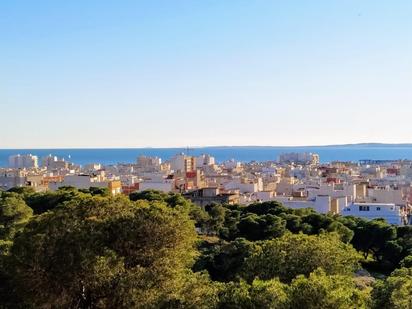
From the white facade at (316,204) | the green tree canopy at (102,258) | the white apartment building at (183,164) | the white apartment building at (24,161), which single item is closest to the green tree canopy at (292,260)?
the green tree canopy at (102,258)

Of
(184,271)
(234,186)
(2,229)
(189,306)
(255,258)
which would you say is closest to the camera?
(189,306)

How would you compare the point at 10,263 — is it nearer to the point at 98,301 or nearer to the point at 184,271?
the point at 98,301

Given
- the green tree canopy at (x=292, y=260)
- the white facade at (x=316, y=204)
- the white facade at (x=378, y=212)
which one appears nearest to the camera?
the green tree canopy at (x=292, y=260)

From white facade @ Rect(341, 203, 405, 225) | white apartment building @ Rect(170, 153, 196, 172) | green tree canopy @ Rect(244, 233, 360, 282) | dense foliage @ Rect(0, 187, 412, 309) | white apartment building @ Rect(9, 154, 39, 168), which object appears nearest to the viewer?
dense foliage @ Rect(0, 187, 412, 309)

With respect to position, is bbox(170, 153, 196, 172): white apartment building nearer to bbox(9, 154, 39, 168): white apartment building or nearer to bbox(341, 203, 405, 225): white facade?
bbox(9, 154, 39, 168): white apartment building

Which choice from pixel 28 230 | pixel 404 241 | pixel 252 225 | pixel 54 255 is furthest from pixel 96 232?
pixel 404 241

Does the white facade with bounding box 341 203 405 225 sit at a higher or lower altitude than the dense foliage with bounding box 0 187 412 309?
lower

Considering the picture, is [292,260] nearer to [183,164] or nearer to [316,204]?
[316,204]

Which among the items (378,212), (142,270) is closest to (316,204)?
(378,212)

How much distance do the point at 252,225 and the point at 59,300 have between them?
627 inches

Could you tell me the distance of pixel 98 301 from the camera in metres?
12.4

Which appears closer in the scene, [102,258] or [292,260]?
[102,258]

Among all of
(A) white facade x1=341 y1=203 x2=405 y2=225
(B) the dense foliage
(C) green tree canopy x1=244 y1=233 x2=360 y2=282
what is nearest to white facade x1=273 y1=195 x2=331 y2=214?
(A) white facade x1=341 y1=203 x2=405 y2=225

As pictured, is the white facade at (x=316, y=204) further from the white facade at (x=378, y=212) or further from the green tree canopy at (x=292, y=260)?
the green tree canopy at (x=292, y=260)
